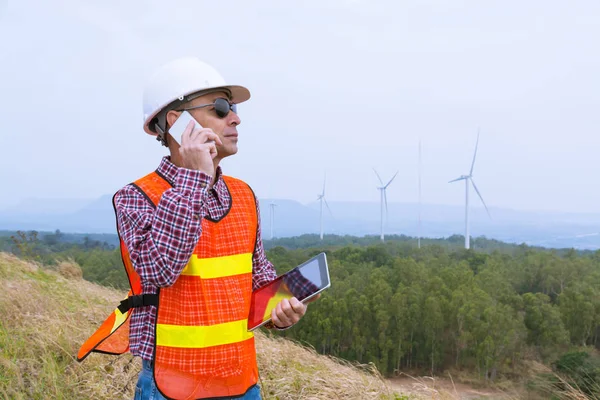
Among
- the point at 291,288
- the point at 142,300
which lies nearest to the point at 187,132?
the point at 142,300

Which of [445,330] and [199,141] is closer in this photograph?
[199,141]

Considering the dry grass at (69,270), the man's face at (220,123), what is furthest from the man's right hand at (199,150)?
the dry grass at (69,270)

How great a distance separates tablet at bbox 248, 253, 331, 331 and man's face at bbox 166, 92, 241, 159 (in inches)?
Result: 21.6

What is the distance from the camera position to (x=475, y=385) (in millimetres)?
36875

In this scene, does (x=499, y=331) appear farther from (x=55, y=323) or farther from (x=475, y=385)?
(x=55, y=323)

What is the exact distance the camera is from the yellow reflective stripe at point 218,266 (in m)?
2.06

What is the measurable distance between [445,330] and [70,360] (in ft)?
119

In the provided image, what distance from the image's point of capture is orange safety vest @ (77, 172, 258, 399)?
81.2 inches

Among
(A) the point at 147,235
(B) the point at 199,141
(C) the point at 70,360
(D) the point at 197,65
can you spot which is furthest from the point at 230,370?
(C) the point at 70,360

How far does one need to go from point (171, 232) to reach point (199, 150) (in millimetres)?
306

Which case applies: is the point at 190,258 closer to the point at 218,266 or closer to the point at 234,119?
the point at 218,266

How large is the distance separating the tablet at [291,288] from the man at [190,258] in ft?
0.25

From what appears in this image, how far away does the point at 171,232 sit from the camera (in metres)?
1.86

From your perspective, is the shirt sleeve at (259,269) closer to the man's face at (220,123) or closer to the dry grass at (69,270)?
the man's face at (220,123)
